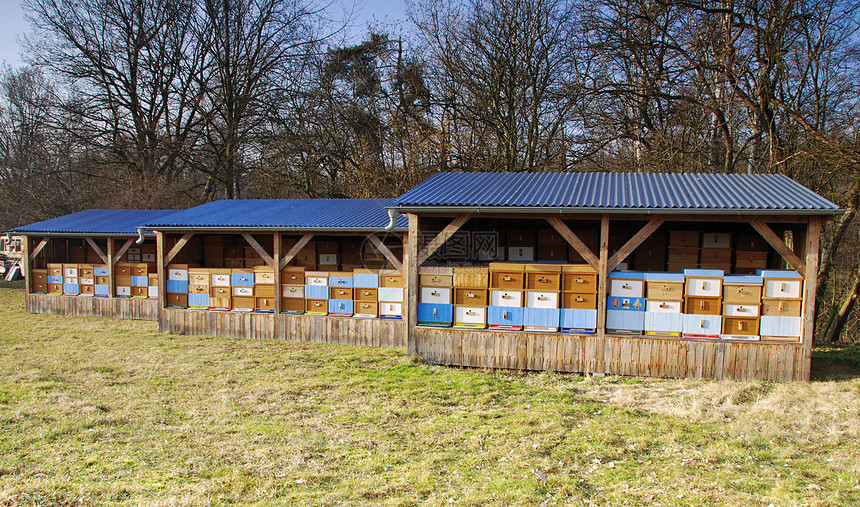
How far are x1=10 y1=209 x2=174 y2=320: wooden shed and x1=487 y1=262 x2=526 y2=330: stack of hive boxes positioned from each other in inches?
441

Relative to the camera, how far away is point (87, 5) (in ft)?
86.1

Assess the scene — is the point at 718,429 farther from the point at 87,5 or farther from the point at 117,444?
the point at 87,5

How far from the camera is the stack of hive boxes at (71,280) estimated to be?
17.1 meters

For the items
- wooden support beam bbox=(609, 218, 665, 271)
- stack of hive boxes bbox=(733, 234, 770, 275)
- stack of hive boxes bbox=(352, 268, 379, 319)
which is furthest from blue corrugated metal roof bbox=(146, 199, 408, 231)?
stack of hive boxes bbox=(733, 234, 770, 275)

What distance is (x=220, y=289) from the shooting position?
13.3 meters

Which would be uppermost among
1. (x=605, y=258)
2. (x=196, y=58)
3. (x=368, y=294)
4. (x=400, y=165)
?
(x=196, y=58)

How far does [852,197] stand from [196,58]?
29960 millimetres

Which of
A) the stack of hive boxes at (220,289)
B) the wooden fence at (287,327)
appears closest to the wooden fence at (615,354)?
the wooden fence at (287,327)

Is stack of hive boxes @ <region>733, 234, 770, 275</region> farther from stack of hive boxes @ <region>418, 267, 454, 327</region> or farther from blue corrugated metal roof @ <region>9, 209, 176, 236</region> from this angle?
blue corrugated metal roof @ <region>9, 209, 176, 236</region>

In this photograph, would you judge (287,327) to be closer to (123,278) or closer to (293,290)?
(293,290)

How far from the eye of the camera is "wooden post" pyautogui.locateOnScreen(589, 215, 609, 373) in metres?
9.22

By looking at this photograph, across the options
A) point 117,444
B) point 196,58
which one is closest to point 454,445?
point 117,444

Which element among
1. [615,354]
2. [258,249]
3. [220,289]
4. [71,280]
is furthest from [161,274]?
[615,354]

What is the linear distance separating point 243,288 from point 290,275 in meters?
1.47
